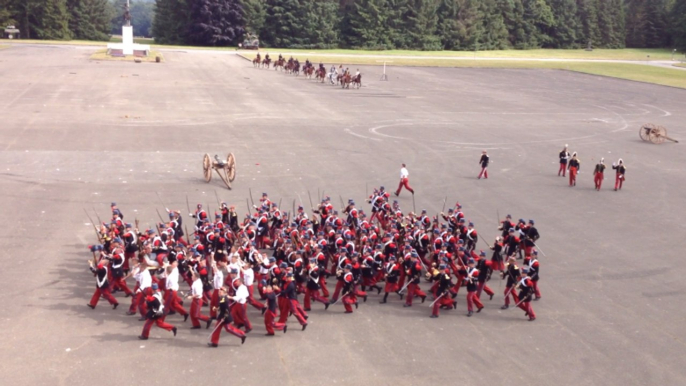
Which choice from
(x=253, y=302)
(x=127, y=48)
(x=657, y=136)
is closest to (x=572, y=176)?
(x=657, y=136)

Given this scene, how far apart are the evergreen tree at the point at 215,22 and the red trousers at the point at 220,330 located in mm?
92415

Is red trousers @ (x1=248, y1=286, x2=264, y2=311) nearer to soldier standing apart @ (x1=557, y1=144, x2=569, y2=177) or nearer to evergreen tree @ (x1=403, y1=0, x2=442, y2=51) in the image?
soldier standing apart @ (x1=557, y1=144, x2=569, y2=177)

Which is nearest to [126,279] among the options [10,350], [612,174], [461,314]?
[10,350]

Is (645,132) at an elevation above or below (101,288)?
above

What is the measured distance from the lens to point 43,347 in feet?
40.1

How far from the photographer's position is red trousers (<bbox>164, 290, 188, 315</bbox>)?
13.6 meters

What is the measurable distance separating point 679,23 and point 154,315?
119m

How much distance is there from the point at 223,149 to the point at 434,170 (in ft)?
30.9

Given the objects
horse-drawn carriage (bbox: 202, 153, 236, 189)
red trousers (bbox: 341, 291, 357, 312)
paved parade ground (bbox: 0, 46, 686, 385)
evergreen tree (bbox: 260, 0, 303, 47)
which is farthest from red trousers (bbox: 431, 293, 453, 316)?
evergreen tree (bbox: 260, 0, 303, 47)

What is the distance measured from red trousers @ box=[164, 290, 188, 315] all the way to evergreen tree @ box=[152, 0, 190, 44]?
9494 cm

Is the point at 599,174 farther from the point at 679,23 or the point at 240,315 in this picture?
the point at 679,23

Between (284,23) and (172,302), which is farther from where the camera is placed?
(284,23)

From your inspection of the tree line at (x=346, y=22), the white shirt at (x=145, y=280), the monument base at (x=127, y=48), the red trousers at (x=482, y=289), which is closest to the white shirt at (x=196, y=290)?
the white shirt at (x=145, y=280)

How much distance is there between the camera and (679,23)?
111m
